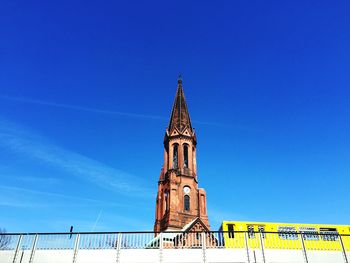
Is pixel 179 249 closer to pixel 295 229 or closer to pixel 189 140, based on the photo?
pixel 295 229

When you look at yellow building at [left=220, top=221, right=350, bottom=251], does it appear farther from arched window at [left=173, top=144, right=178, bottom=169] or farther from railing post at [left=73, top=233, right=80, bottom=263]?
arched window at [left=173, top=144, right=178, bottom=169]

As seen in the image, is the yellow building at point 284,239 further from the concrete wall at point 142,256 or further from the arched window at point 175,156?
the arched window at point 175,156

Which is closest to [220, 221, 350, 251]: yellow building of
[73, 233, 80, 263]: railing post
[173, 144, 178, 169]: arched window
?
[73, 233, 80, 263]: railing post

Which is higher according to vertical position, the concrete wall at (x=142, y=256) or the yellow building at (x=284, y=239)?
the yellow building at (x=284, y=239)

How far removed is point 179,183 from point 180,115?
13.3 metres

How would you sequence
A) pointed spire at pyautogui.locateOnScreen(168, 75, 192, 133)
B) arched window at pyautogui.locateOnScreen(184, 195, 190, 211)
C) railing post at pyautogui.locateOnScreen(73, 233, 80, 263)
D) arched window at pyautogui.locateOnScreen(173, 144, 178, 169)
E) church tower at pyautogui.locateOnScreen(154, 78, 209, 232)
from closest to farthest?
railing post at pyautogui.locateOnScreen(73, 233, 80, 263) < church tower at pyautogui.locateOnScreen(154, 78, 209, 232) < arched window at pyautogui.locateOnScreen(184, 195, 190, 211) < arched window at pyautogui.locateOnScreen(173, 144, 178, 169) < pointed spire at pyautogui.locateOnScreen(168, 75, 192, 133)

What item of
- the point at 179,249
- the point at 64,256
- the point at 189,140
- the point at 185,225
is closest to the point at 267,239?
the point at 179,249

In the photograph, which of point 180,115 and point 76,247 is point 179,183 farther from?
point 76,247

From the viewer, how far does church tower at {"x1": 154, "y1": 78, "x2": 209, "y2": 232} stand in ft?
135

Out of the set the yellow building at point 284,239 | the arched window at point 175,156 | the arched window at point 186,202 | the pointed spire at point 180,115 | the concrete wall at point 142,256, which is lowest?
the concrete wall at point 142,256

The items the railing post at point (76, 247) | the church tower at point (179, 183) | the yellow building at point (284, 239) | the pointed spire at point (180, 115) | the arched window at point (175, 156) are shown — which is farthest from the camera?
the pointed spire at point (180, 115)

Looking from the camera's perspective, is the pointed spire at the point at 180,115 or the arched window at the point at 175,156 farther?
the pointed spire at the point at 180,115

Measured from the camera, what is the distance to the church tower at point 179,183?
41291 mm

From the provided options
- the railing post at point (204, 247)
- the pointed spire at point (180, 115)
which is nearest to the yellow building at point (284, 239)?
the railing post at point (204, 247)
